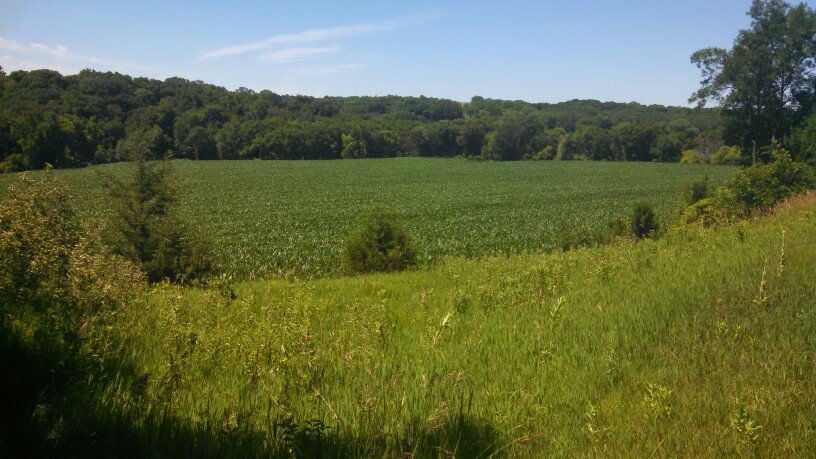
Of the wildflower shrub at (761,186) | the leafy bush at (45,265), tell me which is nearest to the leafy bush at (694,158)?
the wildflower shrub at (761,186)

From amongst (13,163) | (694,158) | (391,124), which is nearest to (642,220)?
(13,163)

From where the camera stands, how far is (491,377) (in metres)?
4.00

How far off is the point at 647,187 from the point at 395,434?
63.0m

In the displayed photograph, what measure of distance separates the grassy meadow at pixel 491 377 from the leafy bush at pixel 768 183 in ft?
43.7

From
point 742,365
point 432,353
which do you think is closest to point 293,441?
point 432,353

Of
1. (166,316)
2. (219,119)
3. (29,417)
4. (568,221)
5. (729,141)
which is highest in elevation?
(219,119)

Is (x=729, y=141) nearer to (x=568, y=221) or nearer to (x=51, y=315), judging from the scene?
(x=568, y=221)

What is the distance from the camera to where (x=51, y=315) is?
14.0 feet

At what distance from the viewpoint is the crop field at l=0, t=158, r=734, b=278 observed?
2284 centimetres

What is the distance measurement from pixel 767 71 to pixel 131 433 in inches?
1773

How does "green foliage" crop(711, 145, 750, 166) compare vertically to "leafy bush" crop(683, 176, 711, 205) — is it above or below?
above

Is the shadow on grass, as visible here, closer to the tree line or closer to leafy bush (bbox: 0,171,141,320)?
leafy bush (bbox: 0,171,141,320)

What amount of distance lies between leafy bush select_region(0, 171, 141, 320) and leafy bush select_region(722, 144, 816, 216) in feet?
64.4

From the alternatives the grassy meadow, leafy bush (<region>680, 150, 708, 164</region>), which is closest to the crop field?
the grassy meadow
